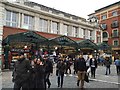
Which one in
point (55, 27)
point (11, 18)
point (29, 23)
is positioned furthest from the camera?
point (55, 27)

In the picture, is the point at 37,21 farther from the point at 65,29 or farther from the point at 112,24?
the point at 112,24

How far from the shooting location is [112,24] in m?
55.8

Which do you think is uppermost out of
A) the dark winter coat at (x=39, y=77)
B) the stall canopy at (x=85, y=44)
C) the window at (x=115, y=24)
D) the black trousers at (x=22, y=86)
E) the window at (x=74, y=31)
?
the window at (x=115, y=24)

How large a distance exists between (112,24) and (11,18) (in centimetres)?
3620

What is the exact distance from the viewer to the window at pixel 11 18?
2639 cm

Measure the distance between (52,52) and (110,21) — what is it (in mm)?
31492

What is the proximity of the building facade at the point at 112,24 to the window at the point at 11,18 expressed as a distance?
106 ft

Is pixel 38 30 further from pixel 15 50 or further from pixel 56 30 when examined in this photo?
pixel 15 50

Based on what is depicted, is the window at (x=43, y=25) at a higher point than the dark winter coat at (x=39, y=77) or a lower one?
higher

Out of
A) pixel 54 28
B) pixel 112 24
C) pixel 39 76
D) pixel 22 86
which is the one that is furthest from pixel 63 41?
pixel 112 24

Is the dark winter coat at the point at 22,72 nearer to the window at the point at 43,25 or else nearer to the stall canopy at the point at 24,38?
the stall canopy at the point at 24,38

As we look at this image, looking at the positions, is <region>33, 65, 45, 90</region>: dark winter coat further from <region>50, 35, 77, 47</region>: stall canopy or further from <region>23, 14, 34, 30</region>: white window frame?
<region>23, 14, 34, 30</region>: white window frame

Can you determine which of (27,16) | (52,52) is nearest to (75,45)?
(52,52)

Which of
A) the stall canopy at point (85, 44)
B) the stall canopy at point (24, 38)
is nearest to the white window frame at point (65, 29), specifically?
the stall canopy at point (85, 44)
